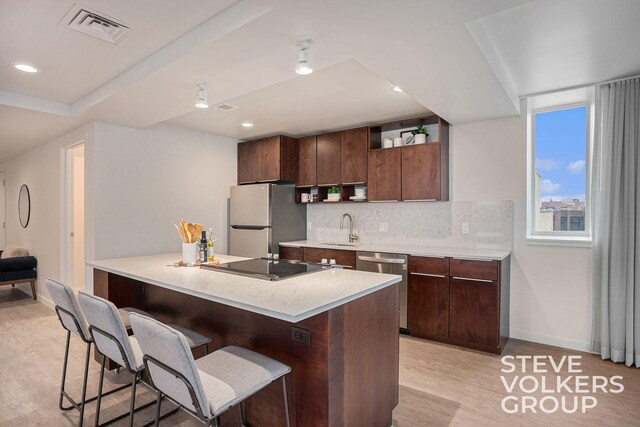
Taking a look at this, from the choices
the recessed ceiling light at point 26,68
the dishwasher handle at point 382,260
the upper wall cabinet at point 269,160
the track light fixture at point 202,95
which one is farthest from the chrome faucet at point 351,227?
the recessed ceiling light at point 26,68

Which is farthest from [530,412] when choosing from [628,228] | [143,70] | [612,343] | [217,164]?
[217,164]

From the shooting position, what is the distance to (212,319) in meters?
2.24

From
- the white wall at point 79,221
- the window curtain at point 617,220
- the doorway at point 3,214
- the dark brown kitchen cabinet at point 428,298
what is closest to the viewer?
the window curtain at point 617,220

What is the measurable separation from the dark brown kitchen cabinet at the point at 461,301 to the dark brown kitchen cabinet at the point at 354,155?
1287mm

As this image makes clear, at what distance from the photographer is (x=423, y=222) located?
4.16 m

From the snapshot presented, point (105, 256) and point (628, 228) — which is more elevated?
point (628, 228)

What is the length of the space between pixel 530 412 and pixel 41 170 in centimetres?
643

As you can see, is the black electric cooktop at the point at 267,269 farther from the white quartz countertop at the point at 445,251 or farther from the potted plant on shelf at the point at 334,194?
the potted plant on shelf at the point at 334,194

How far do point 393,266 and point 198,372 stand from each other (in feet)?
8.69

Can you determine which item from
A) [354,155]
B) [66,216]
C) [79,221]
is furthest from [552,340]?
[79,221]

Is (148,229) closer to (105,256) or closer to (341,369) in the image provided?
(105,256)

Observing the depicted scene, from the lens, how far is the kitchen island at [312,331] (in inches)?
64.1

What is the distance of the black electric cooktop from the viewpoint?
213 centimetres

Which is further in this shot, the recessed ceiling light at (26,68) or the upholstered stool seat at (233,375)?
the recessed ceiling light at (26,68)
